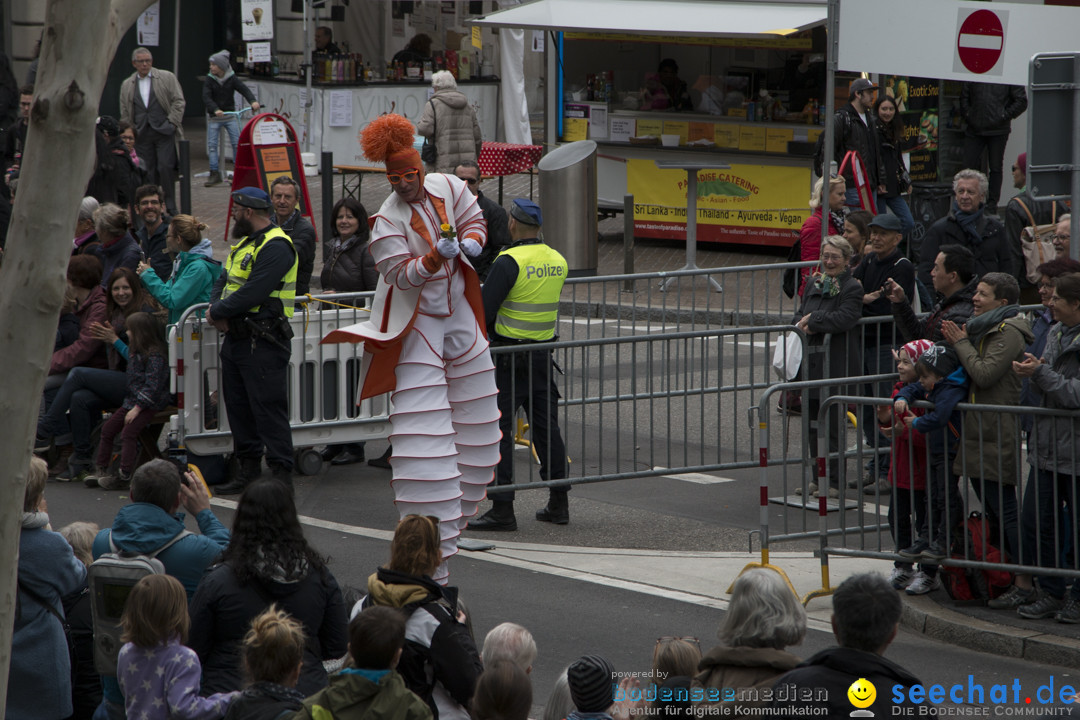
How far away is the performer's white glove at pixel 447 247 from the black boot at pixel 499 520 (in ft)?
7.60

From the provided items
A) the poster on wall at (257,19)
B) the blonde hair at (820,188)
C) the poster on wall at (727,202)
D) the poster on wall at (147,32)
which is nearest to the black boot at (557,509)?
the blonde hair at (820,188)

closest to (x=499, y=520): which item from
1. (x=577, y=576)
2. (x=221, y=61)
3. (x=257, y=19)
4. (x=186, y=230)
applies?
(x=577, y=576)

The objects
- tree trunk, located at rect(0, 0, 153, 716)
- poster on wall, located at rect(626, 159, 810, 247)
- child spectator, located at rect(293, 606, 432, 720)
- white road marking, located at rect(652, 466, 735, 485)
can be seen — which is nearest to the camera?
A: tree trunk, located at rect(0, 0, 153, 716)

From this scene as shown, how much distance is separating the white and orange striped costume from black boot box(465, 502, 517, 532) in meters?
1.41

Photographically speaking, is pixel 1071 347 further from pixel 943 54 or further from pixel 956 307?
pixel 943 54

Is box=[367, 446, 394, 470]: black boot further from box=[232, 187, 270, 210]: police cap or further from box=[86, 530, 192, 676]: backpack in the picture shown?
box=[86, 530, 192, 676]: backpack

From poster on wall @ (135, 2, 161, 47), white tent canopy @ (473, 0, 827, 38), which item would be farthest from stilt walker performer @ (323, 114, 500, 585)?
poster on wall @ (135, 2, 161, 47)

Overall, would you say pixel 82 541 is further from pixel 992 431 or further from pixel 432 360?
pixel 992 431

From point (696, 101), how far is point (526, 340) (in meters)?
10.8

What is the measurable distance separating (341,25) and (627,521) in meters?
20.2

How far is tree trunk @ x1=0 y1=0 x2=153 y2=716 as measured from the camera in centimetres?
324

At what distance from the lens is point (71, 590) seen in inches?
209

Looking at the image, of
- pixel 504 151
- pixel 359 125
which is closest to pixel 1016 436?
pixel 504 151

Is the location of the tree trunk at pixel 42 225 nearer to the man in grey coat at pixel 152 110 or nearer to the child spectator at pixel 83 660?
the child spectator at pixel 83 660
